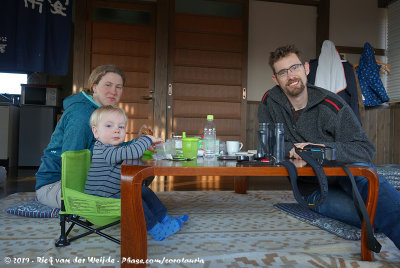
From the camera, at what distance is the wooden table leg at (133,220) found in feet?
3.31

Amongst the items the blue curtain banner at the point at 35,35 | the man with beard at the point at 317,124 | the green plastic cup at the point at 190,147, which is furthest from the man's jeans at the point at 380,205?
the blue curtain banner at the point at 35,35

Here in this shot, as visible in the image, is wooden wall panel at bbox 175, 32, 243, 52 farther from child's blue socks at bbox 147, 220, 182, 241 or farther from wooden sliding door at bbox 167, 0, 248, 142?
child's blue socks at bbox 147, 220, 182, 241

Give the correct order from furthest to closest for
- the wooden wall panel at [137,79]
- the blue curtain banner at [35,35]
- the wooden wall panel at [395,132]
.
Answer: the wooden wall panel at [395,132]
the wooden wall panel at [137,79]
the blue curtain banner at [35,35]

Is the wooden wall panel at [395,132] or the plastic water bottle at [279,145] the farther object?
the wooden wall panel at [395,132]

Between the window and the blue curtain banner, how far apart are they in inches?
63.8

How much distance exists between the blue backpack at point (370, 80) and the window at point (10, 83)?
5301 mm

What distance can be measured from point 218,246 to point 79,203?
24.8 inches

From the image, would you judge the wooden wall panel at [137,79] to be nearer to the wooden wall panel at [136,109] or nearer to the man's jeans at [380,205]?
the wooden wall panel at [136,109]

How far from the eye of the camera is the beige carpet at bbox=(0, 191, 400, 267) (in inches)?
48.4

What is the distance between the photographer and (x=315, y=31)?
15.3 feet

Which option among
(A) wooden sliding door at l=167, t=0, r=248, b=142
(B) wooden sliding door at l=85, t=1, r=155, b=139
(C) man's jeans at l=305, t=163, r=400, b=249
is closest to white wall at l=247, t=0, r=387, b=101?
(A) wooden sliding door at l=167, t=0, r=248, b=142

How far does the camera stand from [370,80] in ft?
13.3

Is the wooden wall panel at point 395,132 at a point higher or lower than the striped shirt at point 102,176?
higher

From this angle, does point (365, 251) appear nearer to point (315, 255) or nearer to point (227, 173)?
point (315, 255)
